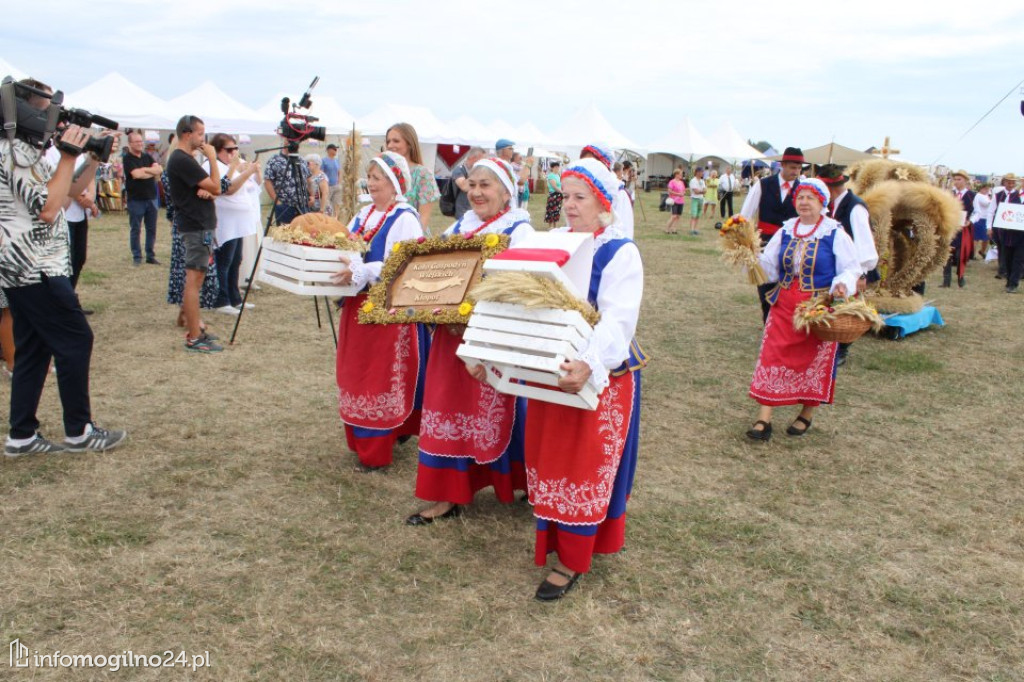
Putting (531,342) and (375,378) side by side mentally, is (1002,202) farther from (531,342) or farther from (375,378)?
(531,342)

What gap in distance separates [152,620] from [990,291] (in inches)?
549

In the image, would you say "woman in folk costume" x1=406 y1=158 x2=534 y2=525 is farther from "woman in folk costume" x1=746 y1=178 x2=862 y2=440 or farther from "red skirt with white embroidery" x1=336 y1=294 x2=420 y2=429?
"woman in folk costume" x1=746 y1=178 x2=862 y2=440

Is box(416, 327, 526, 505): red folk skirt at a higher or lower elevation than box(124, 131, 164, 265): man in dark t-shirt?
lower

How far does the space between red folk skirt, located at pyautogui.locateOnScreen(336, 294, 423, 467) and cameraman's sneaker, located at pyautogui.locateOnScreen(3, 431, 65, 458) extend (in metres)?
1.91

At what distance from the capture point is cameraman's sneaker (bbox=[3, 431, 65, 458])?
4621mm

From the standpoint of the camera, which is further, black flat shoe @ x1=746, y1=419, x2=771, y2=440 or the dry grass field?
black flat shoe @ x1=746, y1=419, x2=771, y2=440

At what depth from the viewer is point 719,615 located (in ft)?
11.0

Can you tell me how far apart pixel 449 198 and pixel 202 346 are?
3822 millimetres

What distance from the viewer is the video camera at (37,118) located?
13.1 ft

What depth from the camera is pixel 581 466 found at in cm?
325

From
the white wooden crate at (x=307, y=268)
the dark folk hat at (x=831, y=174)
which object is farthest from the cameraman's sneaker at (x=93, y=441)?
→ the dark folk hat at (x=831, y=174)

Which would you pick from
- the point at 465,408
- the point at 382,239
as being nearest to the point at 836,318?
the point at 465,408

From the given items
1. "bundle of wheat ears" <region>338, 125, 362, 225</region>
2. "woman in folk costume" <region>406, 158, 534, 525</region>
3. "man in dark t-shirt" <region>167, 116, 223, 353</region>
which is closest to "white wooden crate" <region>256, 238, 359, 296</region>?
"woman in folk costume" <region>406, 158, 534, 525</region>

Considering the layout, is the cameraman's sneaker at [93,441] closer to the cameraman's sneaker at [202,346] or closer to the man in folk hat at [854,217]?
the cameraman's sneaker at [202,346]
